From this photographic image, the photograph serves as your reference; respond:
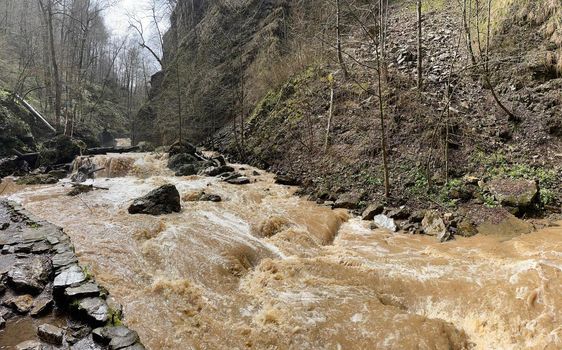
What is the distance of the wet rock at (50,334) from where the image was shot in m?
4.25

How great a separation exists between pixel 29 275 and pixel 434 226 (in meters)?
8.16

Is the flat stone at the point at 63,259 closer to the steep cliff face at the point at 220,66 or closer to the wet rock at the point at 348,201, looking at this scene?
the wet rock at the point at 348,201

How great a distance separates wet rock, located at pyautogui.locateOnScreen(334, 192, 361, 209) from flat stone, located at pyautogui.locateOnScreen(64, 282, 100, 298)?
23.2 ft

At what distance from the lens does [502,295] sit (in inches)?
209

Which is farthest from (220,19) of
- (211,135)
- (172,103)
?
(211,135)

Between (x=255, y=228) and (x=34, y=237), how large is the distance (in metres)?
4.65

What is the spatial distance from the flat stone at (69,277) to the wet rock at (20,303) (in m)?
0.37

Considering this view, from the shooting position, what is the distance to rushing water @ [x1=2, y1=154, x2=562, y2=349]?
4.75 metres

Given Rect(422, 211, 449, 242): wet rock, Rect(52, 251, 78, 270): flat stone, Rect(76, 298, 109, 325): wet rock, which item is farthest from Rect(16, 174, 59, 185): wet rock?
Rect(422, 211, 449, 242): wet rock

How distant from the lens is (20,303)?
4957 millimetres

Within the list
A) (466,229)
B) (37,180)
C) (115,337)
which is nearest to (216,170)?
(37,180)

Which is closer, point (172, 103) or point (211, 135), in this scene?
point (211, 135)

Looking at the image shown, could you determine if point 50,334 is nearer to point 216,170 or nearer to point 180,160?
point 216,170

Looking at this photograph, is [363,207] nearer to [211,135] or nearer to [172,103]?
[211,135]
